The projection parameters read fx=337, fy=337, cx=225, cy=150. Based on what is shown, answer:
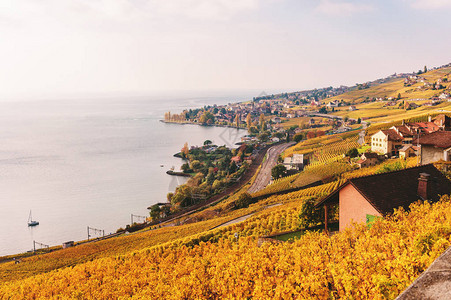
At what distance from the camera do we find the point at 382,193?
10.6 meters

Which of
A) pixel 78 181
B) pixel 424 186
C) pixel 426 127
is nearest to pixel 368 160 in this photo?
pixel 426 127

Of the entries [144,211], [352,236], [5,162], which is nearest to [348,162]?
[144,211]

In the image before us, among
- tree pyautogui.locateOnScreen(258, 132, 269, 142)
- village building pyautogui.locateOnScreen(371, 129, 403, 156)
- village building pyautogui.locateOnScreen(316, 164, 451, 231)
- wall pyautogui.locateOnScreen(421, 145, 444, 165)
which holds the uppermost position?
village building pyautogui.locateOnScreen(316, 164, 451, 231)

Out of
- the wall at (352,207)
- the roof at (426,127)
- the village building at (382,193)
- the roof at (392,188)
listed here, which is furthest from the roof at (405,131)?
the wall at (352,207)

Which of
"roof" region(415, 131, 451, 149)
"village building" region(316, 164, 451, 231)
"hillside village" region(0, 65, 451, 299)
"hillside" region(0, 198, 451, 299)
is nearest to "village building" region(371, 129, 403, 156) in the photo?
"hillside village" region(0, 65, 451, 299)

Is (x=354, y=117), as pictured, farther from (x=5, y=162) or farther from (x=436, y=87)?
(x=5, y=162)

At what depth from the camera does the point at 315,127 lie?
96.6 m

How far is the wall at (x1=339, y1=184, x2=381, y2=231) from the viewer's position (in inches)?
410

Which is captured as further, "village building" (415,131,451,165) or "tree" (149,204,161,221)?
"tree" (149,204,161,221)

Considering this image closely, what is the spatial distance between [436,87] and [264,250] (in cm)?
11640

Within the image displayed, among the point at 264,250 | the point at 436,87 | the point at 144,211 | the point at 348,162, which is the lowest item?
the point at 144,211

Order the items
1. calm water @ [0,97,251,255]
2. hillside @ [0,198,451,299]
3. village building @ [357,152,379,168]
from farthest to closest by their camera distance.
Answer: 1. calm water @ [0,97,251,255]
2. village building @ [357,152,379,168]
3. hillside @ [0,198,451,299]

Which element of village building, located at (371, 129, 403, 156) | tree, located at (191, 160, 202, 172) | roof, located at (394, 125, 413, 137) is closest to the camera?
village building, located at (371, 129, 403, 156)

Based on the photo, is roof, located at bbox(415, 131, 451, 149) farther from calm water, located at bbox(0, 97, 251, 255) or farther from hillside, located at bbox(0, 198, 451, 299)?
calm water, located at bbox(0, 97, 251, 255)
